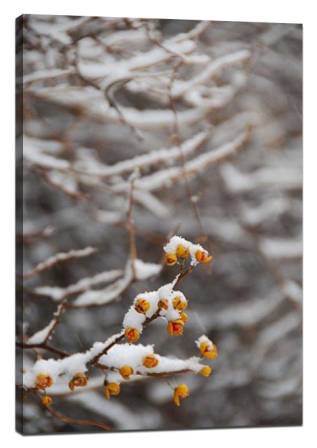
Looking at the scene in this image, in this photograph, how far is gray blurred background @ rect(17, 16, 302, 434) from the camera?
312 centimetres

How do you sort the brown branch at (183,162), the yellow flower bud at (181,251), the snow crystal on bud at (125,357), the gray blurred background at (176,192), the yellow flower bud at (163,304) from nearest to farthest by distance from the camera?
the yellow flower bud at (163,304) < the yellow flower bud at (181,251) < the snow crystal on bud at (125,357) < the gray blurred background at (176,192) < the brown branch at (183,162)

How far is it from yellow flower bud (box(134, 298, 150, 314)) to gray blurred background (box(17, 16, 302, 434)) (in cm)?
124

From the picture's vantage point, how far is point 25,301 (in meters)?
3.09

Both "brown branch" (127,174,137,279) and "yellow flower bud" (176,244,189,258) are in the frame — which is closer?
"yellow flower bud" (176,244,189,258)

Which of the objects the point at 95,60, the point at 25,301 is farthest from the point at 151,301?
the point at 95,60

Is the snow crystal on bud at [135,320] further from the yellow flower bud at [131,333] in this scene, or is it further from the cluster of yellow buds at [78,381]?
the cluster of yellow buds at [78,381]

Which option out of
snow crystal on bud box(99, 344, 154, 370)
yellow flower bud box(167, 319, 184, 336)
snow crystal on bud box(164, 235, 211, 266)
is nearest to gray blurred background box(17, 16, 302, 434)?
snow crystal on bud box(99, 344, 154, 370)

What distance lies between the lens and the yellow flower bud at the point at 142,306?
1887mm

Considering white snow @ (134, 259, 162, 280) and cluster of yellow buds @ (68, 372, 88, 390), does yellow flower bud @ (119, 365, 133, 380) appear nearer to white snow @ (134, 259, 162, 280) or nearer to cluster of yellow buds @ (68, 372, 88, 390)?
cluster of yellow buds @ (68, 372, 88, 390)

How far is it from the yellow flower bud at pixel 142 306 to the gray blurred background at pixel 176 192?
124cm

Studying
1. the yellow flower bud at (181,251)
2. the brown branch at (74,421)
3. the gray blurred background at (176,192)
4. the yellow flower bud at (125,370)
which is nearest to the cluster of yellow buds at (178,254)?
the yellow flower bud at (181,251)

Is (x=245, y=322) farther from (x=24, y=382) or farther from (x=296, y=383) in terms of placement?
(x=24, y=382)

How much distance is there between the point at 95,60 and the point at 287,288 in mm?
989

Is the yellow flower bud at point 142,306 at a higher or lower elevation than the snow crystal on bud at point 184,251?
lower
